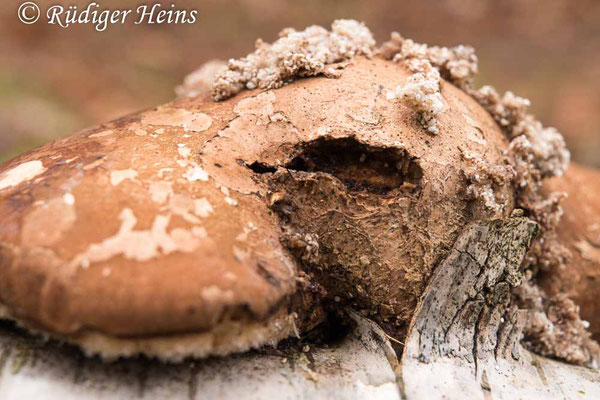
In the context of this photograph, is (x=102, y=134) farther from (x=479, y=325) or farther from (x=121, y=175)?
(x=479, y=325)

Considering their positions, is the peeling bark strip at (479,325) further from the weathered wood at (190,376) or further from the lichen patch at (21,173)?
the lichen patch at (21,173)

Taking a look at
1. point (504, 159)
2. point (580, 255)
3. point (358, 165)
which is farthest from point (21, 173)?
point (580, 255)

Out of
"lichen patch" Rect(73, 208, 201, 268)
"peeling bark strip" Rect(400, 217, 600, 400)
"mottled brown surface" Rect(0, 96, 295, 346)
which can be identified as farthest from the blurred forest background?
"peeling bark strip" Rect(400, 217, 600, 400)

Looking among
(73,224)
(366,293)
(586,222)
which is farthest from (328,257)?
(586,222)

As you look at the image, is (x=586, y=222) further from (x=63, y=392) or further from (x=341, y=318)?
(x=63, y=392)
